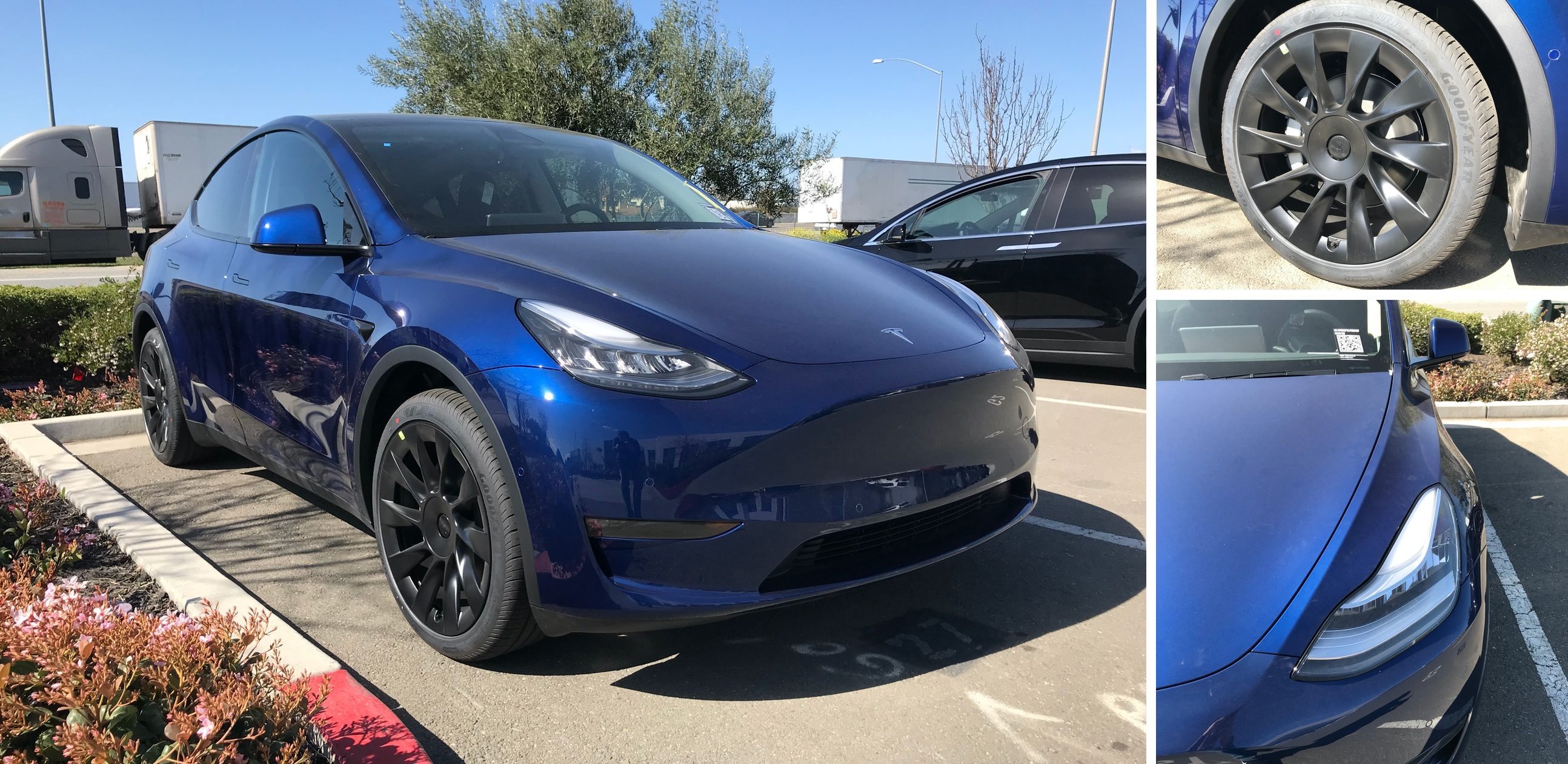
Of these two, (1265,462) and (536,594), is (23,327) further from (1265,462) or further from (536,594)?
(1265,462)

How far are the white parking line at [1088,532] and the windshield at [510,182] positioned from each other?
1627mm

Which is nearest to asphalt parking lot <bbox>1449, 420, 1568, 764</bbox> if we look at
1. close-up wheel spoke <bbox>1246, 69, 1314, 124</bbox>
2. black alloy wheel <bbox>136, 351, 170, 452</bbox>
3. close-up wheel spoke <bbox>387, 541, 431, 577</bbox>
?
close-up wheel spoke <bbox>1246, 69, 1314, 124</bbox>

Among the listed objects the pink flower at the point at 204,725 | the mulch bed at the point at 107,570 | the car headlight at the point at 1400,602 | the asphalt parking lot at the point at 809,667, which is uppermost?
the car headlight at the point at 1400,602

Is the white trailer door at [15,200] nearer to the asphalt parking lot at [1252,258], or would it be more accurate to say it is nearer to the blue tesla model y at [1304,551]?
the asphalt parking lot at [1252,258]

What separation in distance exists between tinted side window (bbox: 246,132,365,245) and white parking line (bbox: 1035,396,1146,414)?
450 centimetres

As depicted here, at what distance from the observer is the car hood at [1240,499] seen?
1.38 m

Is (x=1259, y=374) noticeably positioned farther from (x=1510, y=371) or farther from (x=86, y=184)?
(x=86, y=184)

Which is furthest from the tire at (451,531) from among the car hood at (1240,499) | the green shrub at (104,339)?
the green shrub at (104,339)

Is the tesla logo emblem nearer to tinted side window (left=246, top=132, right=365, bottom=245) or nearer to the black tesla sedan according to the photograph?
tinted side window (left=246, top=132, right=365, bottom=245)

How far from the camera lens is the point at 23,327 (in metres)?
6.96

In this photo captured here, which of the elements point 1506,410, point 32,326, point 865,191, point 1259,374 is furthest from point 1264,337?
point 865,191

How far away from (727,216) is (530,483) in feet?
6.14

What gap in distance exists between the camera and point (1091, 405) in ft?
21.0

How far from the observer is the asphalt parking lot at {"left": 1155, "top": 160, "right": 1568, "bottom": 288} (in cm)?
155
